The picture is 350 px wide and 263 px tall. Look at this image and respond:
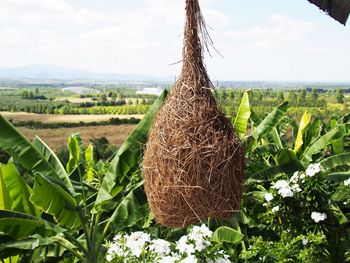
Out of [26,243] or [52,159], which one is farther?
[52,159]

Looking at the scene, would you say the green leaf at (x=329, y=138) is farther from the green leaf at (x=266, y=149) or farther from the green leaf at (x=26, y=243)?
the green leaf at (x=26, y=243)

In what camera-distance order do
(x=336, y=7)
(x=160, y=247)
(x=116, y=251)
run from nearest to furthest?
(x=336, y=7) < (x=160, y=247) < (x=116, y=251)

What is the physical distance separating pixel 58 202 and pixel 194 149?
3.77 ft

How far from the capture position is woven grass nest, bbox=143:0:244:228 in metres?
2.77

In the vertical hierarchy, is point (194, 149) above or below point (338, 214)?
above

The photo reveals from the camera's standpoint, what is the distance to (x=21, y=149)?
11.5 ft

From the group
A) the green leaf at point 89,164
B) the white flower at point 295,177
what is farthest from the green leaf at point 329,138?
the green leaf at point 89,164

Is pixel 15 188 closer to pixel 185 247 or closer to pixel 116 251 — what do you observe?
pixel 116 251

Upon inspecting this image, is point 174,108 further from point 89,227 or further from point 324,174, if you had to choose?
point 324,174

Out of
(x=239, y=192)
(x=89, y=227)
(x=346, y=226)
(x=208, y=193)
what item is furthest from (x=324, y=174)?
(x=89, y=227)

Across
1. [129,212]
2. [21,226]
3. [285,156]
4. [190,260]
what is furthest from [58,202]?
[285,156]

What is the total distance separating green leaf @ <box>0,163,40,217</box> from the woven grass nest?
139 centimetres

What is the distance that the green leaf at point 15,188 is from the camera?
3686mm

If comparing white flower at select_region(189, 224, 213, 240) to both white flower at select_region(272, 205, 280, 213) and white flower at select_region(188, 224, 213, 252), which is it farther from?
white flower at select_region(272, 205, 280, 213)
